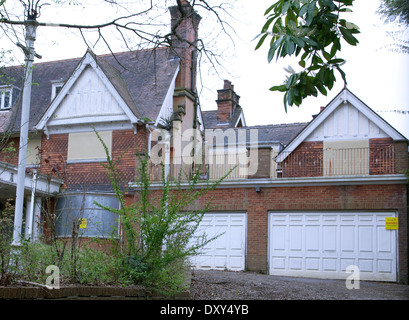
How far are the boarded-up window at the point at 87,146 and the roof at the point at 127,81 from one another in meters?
1.85

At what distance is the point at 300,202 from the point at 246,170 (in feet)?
7.46

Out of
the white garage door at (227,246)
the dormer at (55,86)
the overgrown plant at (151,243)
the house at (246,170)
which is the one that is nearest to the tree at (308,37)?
the overgrown plant at (151,243)

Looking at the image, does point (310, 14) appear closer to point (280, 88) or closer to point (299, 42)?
point (299, 42)

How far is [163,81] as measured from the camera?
929 inches

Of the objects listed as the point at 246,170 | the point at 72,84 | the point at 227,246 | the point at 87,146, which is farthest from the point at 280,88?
the point at 72,84

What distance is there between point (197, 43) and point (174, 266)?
303 inches

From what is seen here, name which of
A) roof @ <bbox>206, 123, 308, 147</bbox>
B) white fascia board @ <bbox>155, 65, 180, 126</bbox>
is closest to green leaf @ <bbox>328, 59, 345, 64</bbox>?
white fascia board @ <bbox>155, 65, 180, 126</bbox>

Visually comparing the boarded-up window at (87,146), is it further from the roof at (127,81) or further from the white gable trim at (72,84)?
the roof at (127,81)

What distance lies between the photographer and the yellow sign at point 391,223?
16.8 meters

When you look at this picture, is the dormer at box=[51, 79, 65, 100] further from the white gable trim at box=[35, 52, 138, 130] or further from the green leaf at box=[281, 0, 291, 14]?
the green leaf at box=[281, 0, 291, 14]

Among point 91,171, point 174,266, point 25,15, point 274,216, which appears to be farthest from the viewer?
point 91,171
